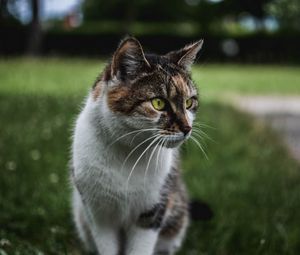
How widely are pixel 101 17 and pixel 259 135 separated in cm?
3288

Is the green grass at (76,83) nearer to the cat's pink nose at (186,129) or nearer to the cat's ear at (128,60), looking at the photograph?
the cat's ear at (128,60)

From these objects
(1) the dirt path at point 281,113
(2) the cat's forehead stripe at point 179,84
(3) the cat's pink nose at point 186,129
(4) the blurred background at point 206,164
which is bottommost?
(1) the dirt path at point 281,113

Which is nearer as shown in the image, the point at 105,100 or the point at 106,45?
the point at 105,100

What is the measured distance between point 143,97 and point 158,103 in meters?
0.08

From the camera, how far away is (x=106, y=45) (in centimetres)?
2344

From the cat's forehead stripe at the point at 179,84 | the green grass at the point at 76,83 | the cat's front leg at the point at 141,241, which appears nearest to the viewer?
the cat's forehead stripe at the point at 179,84

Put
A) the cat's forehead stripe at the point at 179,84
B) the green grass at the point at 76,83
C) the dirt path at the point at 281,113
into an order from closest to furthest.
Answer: the cat's forehead stripe at the point at 179,84 < the dirt path at the point at 281,113 < the green grass at the point at 76,83

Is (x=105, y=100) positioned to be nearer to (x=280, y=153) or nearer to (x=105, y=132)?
(x=105, y=132)

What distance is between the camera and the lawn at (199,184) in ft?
10.8

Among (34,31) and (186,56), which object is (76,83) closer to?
(186,56)

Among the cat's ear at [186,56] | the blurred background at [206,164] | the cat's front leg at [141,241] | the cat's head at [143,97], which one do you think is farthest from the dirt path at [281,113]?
the cat's head at [143,97]

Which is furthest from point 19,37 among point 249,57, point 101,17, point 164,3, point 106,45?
point 101,17

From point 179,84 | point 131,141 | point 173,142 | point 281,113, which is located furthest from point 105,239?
point 281,113

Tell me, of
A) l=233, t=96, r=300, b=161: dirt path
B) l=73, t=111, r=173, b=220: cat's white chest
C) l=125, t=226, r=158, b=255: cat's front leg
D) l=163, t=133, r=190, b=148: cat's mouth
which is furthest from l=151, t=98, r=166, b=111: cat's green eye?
l=233, t=96, r=300, b=161: dirt path
